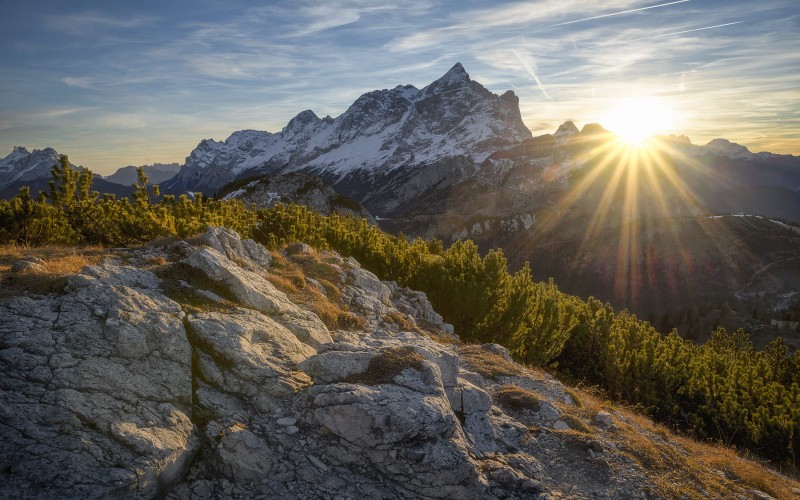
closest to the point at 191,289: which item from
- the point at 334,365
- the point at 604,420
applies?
the point at 334,365

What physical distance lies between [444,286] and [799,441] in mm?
21541

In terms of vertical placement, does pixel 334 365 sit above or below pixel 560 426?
above

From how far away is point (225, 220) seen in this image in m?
23.6

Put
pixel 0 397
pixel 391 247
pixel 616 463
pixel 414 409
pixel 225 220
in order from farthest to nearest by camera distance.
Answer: pixel 391 247, pixel 225 220, pixel 616 463, pixel 414 409, pixel 0 397

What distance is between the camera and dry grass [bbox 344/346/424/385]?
9.55 meters

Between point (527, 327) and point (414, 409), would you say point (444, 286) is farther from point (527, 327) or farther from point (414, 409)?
point (414, 409)

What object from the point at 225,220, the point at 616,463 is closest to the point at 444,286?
the point at 225,220

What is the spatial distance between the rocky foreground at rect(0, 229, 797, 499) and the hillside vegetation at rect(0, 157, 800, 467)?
9.92 meters

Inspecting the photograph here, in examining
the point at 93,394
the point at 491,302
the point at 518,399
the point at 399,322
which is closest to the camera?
the point at 93,394

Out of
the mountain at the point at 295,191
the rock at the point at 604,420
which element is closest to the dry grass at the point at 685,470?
the rock at the point at 604,420

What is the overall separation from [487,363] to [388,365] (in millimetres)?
7424

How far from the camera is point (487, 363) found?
16438mm

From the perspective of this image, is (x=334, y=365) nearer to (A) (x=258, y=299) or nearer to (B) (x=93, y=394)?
(A) (x=258, y=299)

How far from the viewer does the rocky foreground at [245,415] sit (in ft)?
22.3
